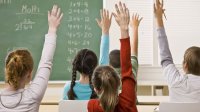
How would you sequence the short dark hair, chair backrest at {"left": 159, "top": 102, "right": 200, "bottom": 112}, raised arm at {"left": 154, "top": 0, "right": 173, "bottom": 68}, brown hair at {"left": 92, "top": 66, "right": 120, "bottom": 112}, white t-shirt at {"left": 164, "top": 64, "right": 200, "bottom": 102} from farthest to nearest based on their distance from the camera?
the short dark hair
raised arm at {"left": 154, "top": 0, "right": 173, "bottom": 68}
white t-shirt at {"left": 164, "top": 64, "right": 200, "bottom": 102}
chair backrest at {"left": 159, "top": 102, "right": 200, "bottom": 112}
brown hair at {"left": 92, "top": 66, "right": 120, "bottom": 112}

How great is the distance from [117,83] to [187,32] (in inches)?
113

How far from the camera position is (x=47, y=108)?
3240 millimetres

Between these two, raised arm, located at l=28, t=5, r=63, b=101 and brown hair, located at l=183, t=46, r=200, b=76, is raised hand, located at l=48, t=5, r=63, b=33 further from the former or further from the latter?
brown hair, located at l=183, t=46, r=200, b=76

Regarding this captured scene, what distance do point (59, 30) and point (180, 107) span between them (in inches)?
112

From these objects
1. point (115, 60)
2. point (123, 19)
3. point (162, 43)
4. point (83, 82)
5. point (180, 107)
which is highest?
point (123, 19)

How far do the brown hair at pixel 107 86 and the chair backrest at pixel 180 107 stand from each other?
0.35 metres

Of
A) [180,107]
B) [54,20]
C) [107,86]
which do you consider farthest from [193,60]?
[54,20]

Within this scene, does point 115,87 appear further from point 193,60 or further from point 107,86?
point 193,60

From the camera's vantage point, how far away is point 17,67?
194cm

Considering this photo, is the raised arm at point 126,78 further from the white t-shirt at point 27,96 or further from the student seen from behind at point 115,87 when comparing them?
the white t-shirt at point 27,96

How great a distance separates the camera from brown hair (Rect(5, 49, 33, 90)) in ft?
6.36

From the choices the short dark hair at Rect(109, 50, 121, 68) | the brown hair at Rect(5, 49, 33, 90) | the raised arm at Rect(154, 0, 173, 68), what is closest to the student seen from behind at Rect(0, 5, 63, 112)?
the brown hair at Rect(5, 49, 33, 90)

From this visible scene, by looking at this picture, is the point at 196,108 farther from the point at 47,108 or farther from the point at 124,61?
the point at 47,108

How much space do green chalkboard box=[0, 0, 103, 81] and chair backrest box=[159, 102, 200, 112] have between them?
2610mm
